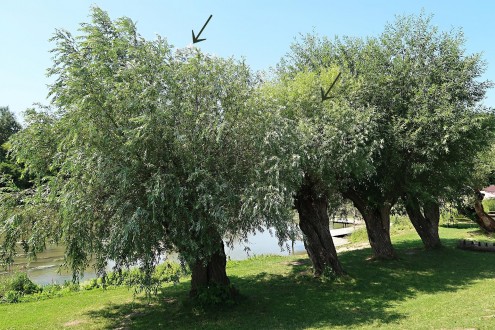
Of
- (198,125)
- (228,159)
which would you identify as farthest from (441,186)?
(198,125)

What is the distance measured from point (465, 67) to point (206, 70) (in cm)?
1461

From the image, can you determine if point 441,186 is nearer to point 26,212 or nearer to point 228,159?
point 228,159

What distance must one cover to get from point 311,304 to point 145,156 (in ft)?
28.4

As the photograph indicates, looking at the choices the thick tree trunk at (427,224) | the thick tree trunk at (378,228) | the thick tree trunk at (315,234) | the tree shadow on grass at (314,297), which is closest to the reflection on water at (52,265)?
the thick tree trunk at (315,234)

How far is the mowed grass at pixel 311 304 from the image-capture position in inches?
526

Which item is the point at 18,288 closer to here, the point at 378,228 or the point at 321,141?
the point at 321,141

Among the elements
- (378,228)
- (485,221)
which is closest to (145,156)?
(378,228)

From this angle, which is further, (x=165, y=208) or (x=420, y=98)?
(x=420, y=98)

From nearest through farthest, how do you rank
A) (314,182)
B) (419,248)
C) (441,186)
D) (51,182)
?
(51,182), (314,182), (441,186), (419,248)

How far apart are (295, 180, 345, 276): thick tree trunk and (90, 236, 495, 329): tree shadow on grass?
80 centimetres

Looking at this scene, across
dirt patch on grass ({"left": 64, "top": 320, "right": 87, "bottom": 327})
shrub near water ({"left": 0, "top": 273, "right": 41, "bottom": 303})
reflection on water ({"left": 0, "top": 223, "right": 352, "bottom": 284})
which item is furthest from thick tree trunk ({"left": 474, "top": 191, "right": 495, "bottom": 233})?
shrub near water ({"left": 0, "top": 273, "right": 41, "bottom": 303})

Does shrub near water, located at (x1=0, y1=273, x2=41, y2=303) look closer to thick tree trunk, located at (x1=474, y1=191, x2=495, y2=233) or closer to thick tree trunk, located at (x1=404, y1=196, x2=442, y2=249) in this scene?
thick tree trunk, located at (x1=404, y1=196, x2=442, y2=249)

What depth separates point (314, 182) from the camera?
18.8 meters

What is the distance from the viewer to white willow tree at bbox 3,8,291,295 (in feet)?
40.4
